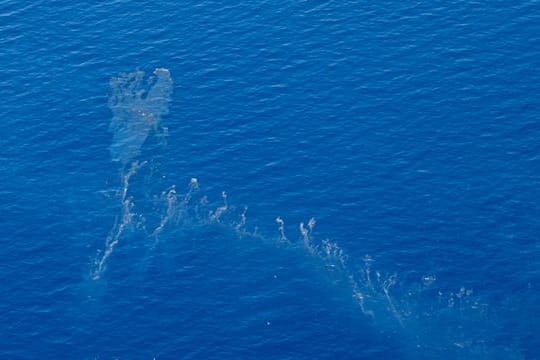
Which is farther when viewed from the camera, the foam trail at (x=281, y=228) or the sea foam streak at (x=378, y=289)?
the foam trail at (x=281, y=228)

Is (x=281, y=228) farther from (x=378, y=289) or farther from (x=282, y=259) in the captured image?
(x=378, y=289)

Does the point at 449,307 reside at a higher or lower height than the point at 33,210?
lower

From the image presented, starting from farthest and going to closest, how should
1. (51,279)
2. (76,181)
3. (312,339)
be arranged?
(76,181), (51,279), (312,339)

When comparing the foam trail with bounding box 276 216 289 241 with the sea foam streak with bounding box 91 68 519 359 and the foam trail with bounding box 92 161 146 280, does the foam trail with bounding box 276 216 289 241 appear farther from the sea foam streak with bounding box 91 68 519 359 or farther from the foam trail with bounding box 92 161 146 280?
the foam trail with bounding box 92 161 146 280

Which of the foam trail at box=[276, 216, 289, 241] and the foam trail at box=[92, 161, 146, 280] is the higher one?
the foam trail at box=[92, 161, 146, 280]

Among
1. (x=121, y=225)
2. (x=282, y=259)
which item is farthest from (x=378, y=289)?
(x=121, y=225)

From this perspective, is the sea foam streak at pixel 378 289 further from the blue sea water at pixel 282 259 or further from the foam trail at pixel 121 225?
the blue sea water at pixel 282 259

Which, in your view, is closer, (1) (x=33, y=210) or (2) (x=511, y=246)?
(2) (x=511, y=246)

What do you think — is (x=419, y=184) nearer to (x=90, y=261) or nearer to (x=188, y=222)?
(x=188, y=222)

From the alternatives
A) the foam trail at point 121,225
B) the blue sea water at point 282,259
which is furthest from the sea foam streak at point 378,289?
the blue sea water at point 282,259

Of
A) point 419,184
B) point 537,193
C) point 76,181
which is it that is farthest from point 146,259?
point 537,193

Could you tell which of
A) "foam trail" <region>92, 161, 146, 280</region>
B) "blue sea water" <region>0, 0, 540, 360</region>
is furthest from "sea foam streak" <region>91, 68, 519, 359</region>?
"blue sea water" <region>0, 0, 540, 360</region>
